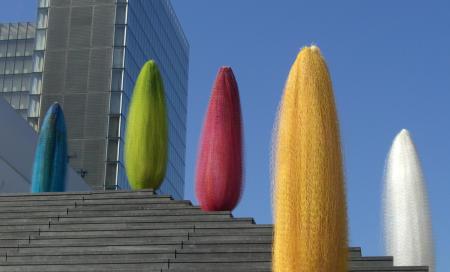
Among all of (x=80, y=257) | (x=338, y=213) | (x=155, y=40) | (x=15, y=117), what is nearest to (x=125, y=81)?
(x=155, y=40)

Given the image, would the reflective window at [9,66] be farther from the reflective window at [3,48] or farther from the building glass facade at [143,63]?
the building glass facade at [143,63]

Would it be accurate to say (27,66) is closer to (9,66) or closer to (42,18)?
(9,66)

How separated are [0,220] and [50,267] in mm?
2748

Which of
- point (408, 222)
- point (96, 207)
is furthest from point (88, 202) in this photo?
point (408, 222)

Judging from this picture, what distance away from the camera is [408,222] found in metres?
10.0

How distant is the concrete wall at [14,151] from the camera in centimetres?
2236

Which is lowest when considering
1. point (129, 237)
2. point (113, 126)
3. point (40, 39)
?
point (129, 237)

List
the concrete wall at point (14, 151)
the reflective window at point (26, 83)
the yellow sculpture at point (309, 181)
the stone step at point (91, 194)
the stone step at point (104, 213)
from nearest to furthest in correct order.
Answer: the yellow sculpture at point (309, 181)
the stone step at point (104, 213)
the stone step at point (91, 194)
the concrete wall at point (14, 151)
the reflective window at point (26, 83)

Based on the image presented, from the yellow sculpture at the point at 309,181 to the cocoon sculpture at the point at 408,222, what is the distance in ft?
11.7

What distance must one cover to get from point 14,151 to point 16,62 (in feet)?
120

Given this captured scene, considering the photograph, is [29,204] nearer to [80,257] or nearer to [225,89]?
[80,257]

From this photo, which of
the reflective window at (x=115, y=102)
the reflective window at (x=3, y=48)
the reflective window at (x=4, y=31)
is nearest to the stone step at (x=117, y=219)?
the reflective window at (x=115, y=102)

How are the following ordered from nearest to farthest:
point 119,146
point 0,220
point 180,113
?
point 0,220 → point 119,146 → point 180,113

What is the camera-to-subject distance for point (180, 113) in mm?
60344
